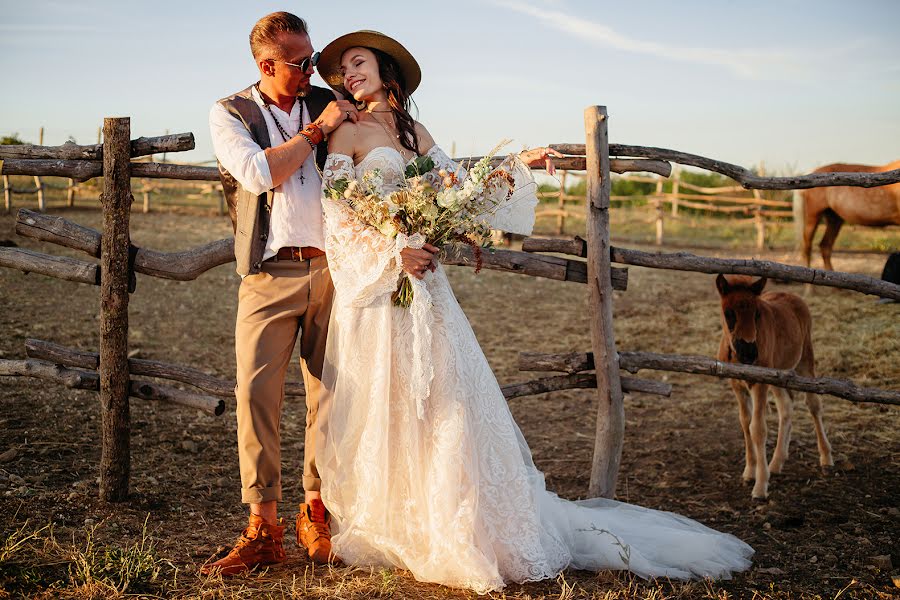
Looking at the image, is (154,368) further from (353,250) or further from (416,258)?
(416,258)

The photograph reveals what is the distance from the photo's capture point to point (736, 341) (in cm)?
496

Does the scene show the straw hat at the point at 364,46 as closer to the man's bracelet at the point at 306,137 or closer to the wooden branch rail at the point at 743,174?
the man's bracelet at the point at 306,137

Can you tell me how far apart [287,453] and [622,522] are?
2.51m

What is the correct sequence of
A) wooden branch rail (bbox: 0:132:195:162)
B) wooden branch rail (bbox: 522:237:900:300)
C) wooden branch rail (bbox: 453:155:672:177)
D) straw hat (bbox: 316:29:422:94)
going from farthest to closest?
wooden branch rail (bbox: 522:237:900:300)
wooden branch rail (bbox: 453:155:672:177)
wooden branch rail (bbox: 0:132:195:162)
straw hat (bbox: 316:29:422:94)

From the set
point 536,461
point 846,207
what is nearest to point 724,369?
point 536,461

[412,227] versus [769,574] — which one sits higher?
[412,227]

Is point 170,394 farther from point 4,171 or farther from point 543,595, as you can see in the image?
point 543,595

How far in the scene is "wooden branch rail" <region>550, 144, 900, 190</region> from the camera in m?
4.50

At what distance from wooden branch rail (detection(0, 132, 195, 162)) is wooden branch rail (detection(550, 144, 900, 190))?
85.6 inches

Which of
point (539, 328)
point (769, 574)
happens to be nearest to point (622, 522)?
point (769, 574)

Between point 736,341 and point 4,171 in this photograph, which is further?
point 736,341

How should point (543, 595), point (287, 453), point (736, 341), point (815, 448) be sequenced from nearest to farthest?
point (543, 595)
point (736, 341)
point (287, 453)
point (815, 448)

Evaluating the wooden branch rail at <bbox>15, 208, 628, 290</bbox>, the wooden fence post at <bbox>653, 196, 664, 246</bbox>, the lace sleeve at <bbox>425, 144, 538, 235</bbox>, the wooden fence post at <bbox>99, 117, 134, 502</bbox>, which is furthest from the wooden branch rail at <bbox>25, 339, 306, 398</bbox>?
the wooden fence post at <bbox>653, 196, 664, 246</bbox>

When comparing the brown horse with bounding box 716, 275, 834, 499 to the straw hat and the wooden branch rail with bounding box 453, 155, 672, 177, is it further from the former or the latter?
the straw hat
